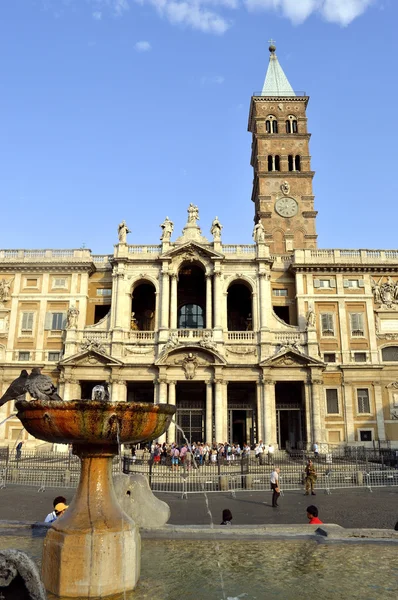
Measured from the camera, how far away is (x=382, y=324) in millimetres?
39062

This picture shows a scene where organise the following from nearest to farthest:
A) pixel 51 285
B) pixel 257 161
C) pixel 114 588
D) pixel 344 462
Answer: pixel 114 588, pixel 344 462, pixel 51 285, pixel 257 161

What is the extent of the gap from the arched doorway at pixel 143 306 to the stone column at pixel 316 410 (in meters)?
14.1

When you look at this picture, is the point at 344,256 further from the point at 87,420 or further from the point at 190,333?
the point at 87,420

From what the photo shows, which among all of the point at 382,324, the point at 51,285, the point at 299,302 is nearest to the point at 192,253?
the point at 299,302

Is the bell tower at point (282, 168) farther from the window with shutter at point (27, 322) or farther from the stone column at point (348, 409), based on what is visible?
the window with shutter at point (27, 322)

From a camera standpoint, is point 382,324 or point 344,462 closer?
point 344,462

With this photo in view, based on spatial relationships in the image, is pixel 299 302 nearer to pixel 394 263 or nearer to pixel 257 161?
pixel 394 263

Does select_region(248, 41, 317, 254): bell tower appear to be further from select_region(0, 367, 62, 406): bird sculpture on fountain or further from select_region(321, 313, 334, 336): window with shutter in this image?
select_region(0, 367, 62, 406): bird sculpture on fountain

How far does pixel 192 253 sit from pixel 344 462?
18.8 meters

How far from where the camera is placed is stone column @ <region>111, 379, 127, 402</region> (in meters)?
34.6

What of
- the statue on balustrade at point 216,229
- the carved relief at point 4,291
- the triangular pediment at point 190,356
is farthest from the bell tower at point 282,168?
the carved relief at point 4,291

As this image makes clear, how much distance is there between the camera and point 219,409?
34250 mm

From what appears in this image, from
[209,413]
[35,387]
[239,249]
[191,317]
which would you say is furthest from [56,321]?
[35,387]

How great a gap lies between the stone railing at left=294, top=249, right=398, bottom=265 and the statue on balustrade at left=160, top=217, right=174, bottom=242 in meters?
10.3
